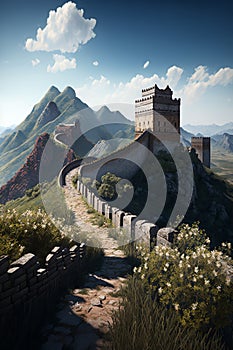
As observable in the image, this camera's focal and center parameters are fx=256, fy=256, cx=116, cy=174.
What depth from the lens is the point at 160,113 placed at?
31.9 metres

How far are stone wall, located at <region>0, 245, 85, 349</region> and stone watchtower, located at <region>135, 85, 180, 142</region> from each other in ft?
90.3

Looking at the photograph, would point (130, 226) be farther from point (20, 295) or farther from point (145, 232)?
point (20, 295)

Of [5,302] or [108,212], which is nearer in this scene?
[5,302]

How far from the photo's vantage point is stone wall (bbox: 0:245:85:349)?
4.04 meters

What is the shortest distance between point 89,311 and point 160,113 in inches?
1155

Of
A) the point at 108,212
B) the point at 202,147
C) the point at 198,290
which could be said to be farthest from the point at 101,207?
the point at 202,147

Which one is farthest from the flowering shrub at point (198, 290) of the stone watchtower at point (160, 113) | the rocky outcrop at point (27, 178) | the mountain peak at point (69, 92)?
the mountain peak at point (69, 92)

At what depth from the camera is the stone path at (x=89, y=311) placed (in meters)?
4.22

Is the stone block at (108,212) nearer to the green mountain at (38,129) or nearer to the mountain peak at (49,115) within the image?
the green mountain at (38,129)

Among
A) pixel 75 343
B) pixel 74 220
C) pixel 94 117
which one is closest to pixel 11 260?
pixel 75 343

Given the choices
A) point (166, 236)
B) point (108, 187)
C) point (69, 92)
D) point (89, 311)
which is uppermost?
point (69, 92)

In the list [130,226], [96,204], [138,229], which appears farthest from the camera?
[96,204]

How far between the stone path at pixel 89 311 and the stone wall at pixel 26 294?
28cm

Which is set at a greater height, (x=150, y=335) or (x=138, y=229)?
(x=138, y=229)
